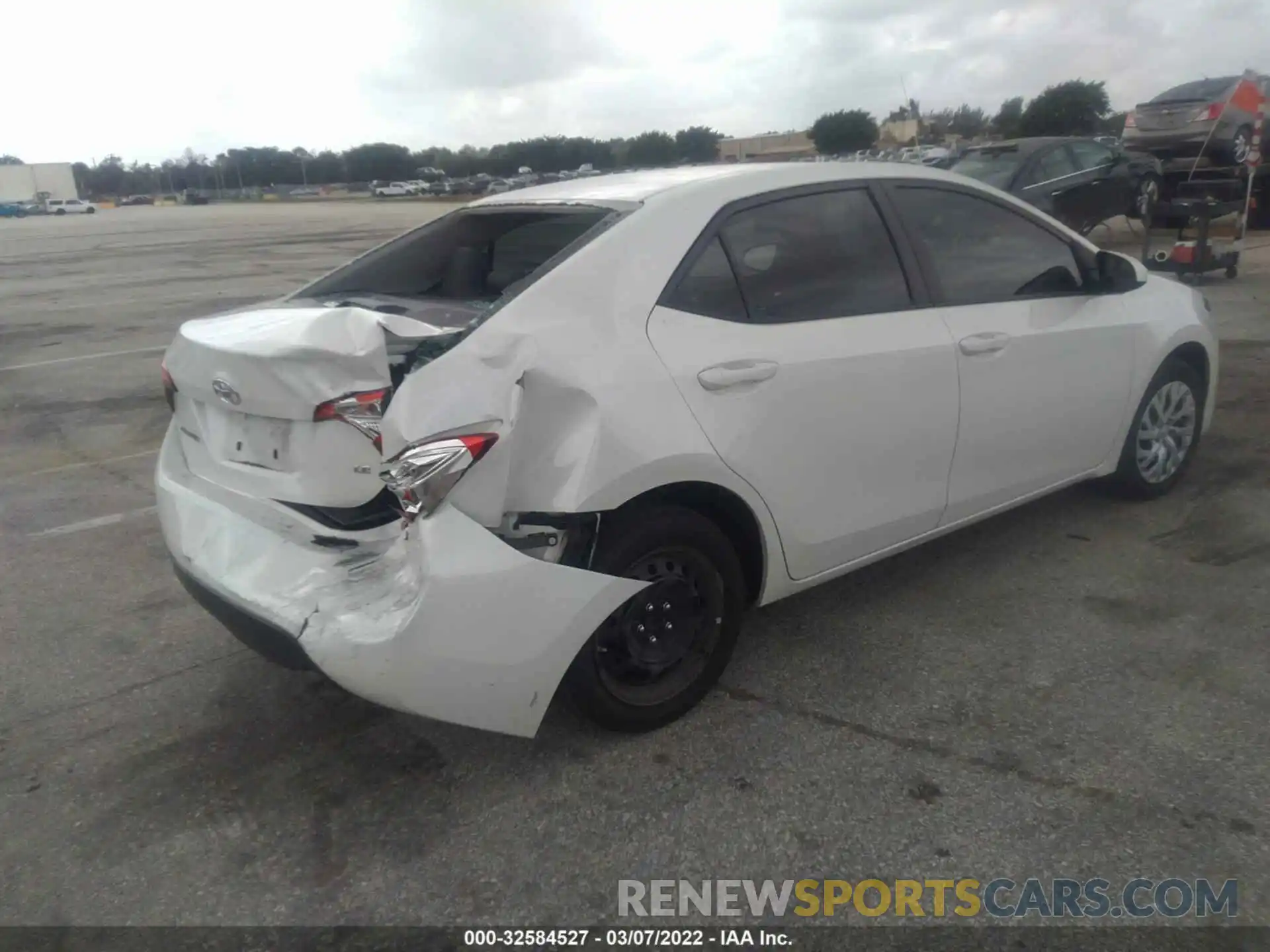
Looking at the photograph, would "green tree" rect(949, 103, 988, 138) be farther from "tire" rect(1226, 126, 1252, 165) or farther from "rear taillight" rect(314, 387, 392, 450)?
"rear taillight" rect(314, 387, 392, 450)

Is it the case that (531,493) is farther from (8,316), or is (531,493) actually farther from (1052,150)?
(8,316)

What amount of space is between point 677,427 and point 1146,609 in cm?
216

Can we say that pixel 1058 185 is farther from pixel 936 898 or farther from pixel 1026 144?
pixel 936 898

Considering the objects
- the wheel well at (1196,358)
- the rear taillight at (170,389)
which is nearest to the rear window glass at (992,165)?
the wheel well at (1196,358)

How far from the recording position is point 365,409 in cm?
279

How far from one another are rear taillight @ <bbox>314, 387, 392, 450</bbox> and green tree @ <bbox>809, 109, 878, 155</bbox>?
50.6 feet

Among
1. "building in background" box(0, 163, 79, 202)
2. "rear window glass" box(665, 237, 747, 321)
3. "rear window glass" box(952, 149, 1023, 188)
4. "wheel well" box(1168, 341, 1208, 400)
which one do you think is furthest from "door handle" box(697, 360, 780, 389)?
"building in background" box(0, 163, 79, 202)

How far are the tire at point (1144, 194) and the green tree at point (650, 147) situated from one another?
668 cm

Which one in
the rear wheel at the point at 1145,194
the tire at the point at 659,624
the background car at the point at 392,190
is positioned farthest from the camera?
the background car at the point at 392,190

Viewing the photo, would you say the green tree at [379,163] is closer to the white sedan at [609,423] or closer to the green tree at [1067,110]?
the green tree at [1067,110]

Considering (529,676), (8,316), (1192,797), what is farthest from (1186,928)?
(8,316)

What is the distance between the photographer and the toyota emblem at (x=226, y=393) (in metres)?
3.01

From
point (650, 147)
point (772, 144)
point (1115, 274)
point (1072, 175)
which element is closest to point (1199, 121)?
point (1072, 175)

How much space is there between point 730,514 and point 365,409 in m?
1.15
